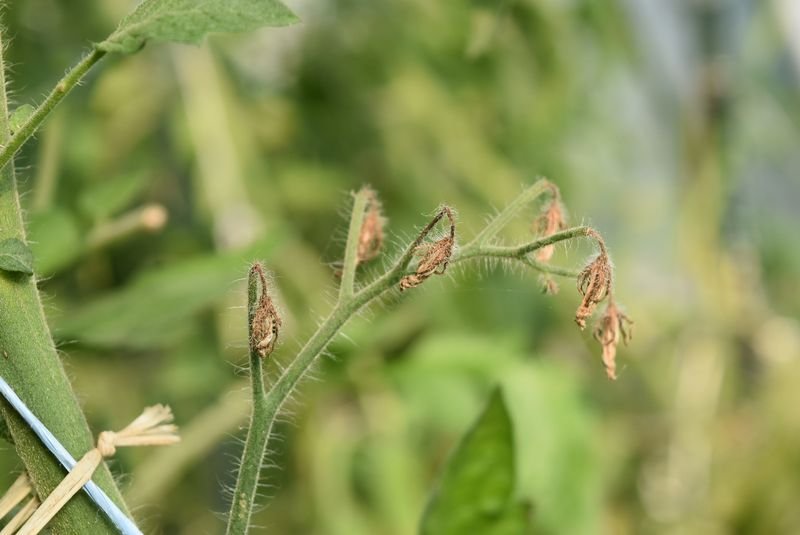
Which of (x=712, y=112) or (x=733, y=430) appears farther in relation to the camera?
(x=712, y=112)

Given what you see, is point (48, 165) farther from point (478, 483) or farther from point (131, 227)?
point (478, 483)

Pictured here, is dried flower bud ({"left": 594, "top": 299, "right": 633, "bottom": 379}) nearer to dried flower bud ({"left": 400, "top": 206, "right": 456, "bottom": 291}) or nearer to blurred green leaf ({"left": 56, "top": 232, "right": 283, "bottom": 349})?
dried flower bud ({"left": 400, "top": 206, "right": 456, "bottom": 291})

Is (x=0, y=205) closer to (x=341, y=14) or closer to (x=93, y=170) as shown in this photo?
(x=93, y=170)

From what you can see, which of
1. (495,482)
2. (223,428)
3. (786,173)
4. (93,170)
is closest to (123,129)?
(93,170)

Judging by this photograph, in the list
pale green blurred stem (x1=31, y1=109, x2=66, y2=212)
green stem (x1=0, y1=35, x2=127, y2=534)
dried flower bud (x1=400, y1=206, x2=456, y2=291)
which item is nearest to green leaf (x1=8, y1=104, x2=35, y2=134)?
green stem (x1=0, y1=35, x2=127, y2=534)

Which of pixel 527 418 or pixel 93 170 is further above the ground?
pixel 93 170

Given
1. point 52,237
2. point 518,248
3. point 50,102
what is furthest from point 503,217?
point 52,237
